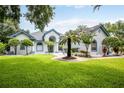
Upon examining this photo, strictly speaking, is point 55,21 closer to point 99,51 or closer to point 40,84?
point 99,51

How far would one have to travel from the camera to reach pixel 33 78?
540cm

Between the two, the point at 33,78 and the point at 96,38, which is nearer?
the point at 33,78

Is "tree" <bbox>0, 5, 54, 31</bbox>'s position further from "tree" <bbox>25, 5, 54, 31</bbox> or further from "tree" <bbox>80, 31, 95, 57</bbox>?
"tree" <bbox>80, 31, 95, 57</bbox>

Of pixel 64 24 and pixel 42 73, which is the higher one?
pixel 64 24

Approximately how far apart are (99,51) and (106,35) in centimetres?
106

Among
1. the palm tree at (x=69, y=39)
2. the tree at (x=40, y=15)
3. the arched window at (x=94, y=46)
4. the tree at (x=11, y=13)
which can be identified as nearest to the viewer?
the tree at (x=11, y=13)

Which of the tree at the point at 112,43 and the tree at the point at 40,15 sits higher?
the tree at the point at 40,15

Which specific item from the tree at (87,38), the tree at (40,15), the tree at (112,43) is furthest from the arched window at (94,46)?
the tree at (40,15)

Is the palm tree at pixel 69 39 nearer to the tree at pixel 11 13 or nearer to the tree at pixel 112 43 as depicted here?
the tree at pixel 112 43
